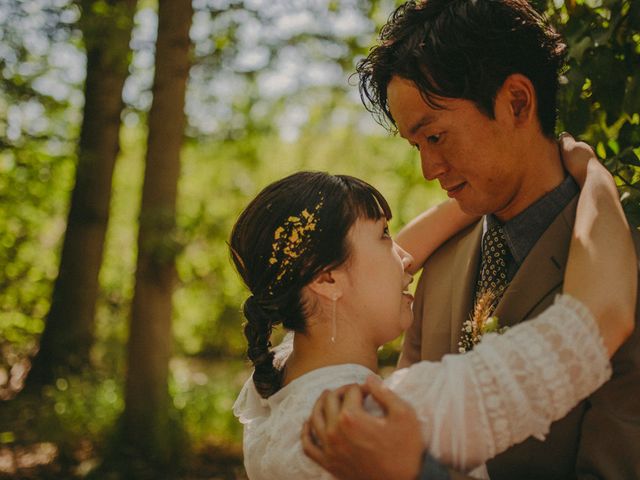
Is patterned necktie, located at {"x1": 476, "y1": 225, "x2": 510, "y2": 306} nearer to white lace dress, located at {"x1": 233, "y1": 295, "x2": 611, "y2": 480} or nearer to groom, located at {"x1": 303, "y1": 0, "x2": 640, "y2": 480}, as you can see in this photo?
groom, located at {"x1": 303, "y1": 0, "x2": 640, "y2": 480}

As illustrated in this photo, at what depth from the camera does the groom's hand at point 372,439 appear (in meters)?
1.55

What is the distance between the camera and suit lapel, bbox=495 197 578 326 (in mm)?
2020

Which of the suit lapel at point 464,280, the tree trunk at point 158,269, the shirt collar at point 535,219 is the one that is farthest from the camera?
the tree trunk at point 158,269

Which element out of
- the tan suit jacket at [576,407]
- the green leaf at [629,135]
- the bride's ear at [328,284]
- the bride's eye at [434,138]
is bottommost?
the tan suit jacket at [576,407]

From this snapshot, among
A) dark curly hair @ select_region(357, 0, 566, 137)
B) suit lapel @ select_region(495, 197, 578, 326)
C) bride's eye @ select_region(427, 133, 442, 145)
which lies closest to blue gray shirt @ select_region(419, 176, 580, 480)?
suit lapel @ select_region(495, 197, 578, 326)

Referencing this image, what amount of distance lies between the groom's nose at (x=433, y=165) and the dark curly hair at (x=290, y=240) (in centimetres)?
23

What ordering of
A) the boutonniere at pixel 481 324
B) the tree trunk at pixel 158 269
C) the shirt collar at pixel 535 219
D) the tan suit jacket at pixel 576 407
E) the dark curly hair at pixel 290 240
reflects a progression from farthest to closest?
the tree trunk at pixel 158 269 < the shirt collar at pixel 535 219 < the dark curly hair at pixel 290 240 < the boutonniere at pixel 481 324 < the tan suit jacket at pixel 576 407

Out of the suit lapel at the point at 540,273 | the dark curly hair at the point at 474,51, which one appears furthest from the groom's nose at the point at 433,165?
the suit lapel at the point at 540,273

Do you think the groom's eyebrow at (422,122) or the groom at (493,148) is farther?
the groom's eyebrow at (422,122)

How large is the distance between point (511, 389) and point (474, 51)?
1.10 m

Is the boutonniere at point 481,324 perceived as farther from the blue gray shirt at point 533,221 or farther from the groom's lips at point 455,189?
the groom's lips at point 455,189

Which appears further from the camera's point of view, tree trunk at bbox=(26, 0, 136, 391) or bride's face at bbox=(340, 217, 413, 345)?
tree trunk at bbox=(26, 0, 136, 391)

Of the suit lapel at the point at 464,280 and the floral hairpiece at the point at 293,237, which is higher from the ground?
the floral hairpiece at the point at 293,237

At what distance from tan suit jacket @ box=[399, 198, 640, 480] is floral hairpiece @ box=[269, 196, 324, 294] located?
582 millimetres
